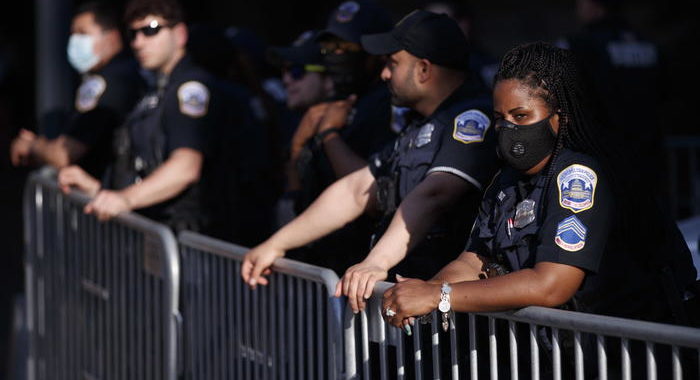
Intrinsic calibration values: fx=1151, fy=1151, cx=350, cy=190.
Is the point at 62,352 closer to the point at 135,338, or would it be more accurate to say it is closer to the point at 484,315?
the point at 135,338

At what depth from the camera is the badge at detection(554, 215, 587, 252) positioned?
286 centimetres

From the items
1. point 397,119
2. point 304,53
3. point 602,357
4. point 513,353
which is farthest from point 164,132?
point 602,357

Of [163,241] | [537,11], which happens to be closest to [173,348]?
[163,241]

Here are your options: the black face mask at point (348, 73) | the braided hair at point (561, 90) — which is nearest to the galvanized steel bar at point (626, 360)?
the braided hair at point (561, 90)

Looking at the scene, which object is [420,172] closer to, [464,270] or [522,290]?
[464,270]

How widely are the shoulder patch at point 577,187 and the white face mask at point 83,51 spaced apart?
11.9 feet

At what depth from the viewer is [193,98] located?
517 centimetres

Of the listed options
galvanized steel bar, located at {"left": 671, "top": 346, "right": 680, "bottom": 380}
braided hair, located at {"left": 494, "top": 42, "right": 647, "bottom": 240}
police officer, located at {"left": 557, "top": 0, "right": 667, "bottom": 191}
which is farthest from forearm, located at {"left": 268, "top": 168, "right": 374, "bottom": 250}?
police officer, located at {"left": 557, "top": 0, "right": 667, "bottom": 191}

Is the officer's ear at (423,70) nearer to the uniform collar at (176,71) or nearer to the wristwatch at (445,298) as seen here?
the wristwatch at (445,298)

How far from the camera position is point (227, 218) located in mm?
5457

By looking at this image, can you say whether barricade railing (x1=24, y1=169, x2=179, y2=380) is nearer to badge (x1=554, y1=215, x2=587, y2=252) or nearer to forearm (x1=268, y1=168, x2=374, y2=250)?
forearm (x1=268, y1=168, x2=374, y2=250)

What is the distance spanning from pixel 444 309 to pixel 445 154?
30.3 inches

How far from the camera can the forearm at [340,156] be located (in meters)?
4.18

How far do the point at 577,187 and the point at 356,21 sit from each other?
1.76 metres
